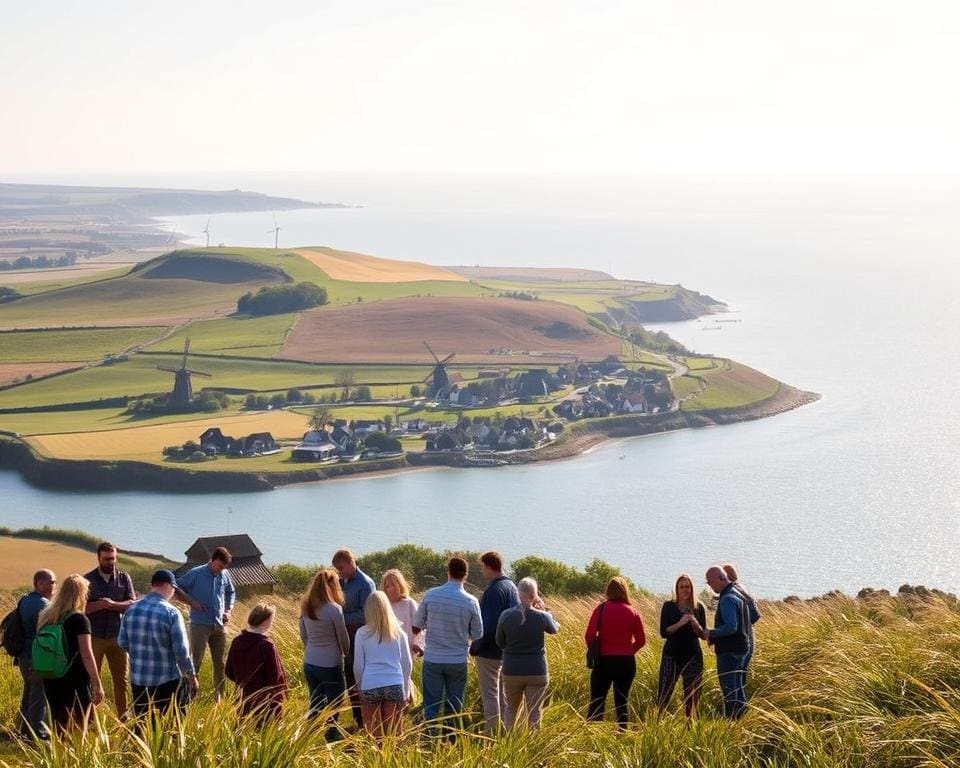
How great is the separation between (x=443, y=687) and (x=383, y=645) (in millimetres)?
872

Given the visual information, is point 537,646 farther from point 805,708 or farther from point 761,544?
point 761,544

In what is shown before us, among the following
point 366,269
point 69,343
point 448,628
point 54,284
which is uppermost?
point 448,628

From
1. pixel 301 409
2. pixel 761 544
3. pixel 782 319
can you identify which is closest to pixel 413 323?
pixel 301 409

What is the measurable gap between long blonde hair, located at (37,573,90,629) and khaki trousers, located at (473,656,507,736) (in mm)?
2212

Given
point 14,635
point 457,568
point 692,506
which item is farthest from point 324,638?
point 692,506

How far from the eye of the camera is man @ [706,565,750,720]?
7.96 m

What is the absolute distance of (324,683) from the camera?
7801mm

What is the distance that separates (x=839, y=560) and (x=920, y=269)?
145 m

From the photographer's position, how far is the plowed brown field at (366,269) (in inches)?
5039

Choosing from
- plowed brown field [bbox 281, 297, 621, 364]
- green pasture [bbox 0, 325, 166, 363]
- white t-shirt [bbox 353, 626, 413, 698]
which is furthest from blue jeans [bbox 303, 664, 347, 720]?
green pasture [bbox 0, 325, 166, 363]

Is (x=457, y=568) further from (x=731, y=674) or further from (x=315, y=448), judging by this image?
(x=315, y=448)

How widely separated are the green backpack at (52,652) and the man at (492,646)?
2177mm

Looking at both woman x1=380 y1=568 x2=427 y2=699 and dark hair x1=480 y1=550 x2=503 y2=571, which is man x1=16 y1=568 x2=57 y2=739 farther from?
dark hair x1=480 y1=550 x2=503 y2=571

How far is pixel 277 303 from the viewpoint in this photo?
11044 centimetres
